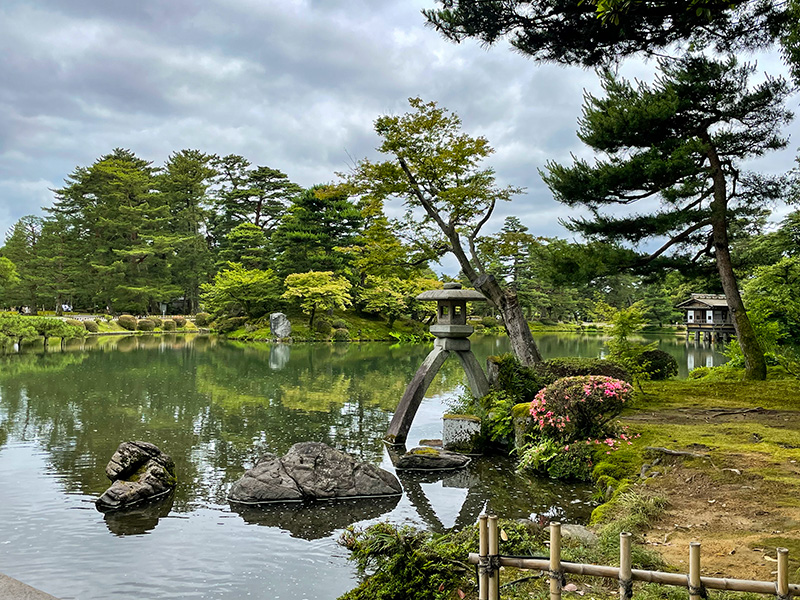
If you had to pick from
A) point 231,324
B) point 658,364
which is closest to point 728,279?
point 658,364

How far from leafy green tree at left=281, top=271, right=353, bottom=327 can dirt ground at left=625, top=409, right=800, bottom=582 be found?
23.2m

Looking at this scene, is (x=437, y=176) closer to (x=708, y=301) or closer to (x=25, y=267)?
(x=708, y=301)

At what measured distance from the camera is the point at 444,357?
8852 millimetres

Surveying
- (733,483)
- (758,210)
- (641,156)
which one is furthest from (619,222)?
(733,483)

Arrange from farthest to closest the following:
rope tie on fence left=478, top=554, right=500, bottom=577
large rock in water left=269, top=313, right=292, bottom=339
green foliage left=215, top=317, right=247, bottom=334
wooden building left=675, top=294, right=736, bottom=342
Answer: green foliage left=215, top=317, right=247, bottom=334 → wooden building left=675, top=294, right=736, bottom=342 → large rock in water left=269, top=313, right=292, bottom=339 → rope tie on fence left=478, top=554, right=500, bottom=577

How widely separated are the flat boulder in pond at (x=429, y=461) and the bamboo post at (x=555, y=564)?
4.78 meters

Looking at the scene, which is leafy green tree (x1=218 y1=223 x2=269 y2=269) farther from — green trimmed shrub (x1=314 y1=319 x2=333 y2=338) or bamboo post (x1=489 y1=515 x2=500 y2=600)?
bamboo post (x1=489 y1=515 x2=500 y2=600)

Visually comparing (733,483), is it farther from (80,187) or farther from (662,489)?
(80,187)

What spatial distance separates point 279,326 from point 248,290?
2931mm

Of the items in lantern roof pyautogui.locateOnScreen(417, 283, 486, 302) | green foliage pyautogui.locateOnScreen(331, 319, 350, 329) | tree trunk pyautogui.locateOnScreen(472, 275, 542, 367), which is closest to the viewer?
lantern roof pyautogui.locateOnScreen(417, 283, 486, 302)

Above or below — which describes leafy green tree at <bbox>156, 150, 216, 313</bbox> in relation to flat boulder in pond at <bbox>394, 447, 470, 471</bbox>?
above

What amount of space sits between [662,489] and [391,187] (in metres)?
7.11

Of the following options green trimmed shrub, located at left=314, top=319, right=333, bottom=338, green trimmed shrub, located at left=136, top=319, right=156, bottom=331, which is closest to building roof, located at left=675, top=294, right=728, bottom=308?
green trimmed shrub, located at left=314, top=319, right=333, bottom=338

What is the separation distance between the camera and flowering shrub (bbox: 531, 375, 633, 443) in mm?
6492
